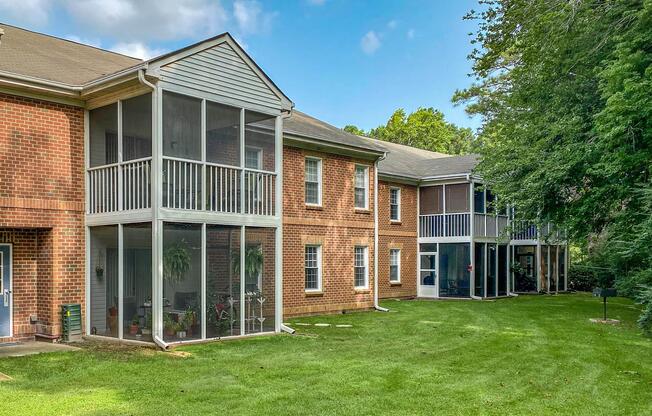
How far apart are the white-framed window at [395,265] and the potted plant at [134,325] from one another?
13097 millimetres

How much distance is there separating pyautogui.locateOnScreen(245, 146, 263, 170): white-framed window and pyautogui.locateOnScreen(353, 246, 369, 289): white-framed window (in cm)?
629

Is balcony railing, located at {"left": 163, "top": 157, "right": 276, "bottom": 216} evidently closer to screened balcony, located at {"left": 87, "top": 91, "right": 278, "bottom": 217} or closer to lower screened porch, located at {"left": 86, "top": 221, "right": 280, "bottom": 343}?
screened balcony, located at {"left": 87, "top": 91, "right": 278, "bottom": 217}

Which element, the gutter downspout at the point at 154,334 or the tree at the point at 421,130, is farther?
the tree at the point at 421,130

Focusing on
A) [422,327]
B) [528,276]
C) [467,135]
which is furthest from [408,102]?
[422,327]

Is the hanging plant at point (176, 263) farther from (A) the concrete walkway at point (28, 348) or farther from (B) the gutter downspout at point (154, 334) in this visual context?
(A) the concrete walkway at point (28, 348)

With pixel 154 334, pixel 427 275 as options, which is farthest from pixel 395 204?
pixel 154 334

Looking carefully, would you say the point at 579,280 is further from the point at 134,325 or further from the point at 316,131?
the point at 134,325

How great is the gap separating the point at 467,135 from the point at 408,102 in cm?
758

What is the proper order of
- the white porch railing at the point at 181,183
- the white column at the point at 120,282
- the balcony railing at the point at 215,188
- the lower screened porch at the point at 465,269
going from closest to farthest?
the white porch railing at the point at 181,183 → the balcony railing at the point at 215,188 → the white column at the point at 120,282 → the lower screened porch at the point at 465,269

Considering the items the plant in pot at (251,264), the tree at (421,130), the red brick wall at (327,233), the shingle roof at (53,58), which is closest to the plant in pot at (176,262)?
the plant in pot at (251,264)

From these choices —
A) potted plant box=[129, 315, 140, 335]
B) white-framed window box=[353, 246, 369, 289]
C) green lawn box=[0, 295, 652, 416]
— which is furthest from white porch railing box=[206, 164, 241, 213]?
white-framed window box=[353, 246, 369, 289]

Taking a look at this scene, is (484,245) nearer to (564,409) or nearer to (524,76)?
(524,76)

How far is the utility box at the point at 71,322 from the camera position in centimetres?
1196

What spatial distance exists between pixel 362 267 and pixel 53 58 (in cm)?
1095
